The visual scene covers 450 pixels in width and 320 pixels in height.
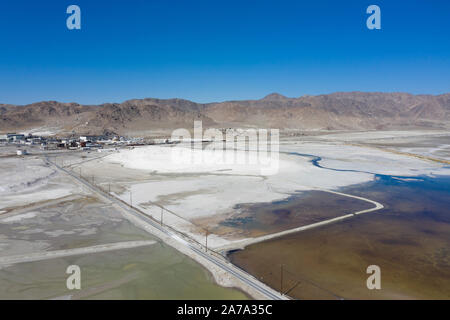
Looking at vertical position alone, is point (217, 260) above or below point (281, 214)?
below

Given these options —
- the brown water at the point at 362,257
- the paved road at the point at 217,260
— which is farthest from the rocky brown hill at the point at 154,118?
the brown water at the point at 362,257

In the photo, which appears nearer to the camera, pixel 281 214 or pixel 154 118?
pixel 281 214

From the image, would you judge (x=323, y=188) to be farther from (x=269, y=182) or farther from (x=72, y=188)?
(x=72, y=188)

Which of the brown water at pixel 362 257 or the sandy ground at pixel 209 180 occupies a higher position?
the sandy ground at pixel 209 180

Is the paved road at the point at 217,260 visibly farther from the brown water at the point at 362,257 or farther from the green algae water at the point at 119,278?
the green algae water at the point at 119,278

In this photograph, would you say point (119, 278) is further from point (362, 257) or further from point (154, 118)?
point (154, 118)

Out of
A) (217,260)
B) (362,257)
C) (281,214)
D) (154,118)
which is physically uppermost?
(154,118)

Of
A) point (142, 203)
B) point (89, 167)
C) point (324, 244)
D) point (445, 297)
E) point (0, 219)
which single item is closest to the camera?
point (445, 297)

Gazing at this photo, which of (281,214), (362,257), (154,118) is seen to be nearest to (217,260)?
(362,257)
